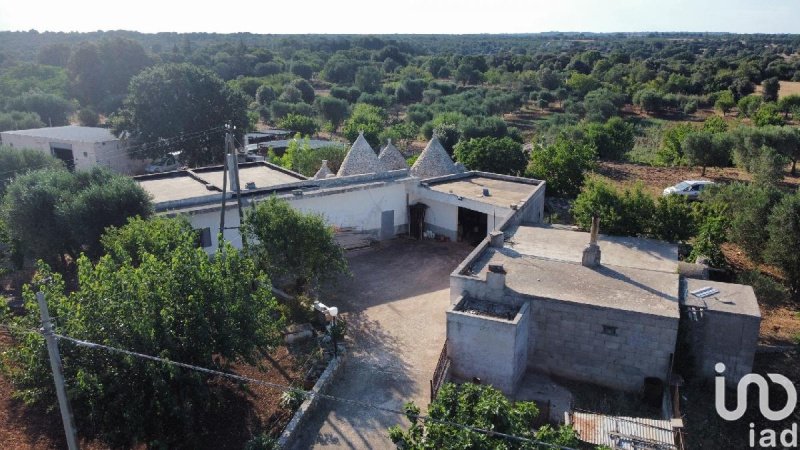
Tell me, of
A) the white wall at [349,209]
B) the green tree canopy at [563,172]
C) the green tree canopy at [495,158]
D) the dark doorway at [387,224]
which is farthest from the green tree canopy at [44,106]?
the green tree canopy at [563,172]

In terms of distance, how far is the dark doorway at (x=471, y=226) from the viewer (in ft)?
85.6

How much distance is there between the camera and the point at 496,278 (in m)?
15.9

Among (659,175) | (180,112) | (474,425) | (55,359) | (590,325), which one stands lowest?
(659,175)

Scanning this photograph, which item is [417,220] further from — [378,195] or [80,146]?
[80,146]

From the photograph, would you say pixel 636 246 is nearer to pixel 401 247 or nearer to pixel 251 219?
pixel 401 247

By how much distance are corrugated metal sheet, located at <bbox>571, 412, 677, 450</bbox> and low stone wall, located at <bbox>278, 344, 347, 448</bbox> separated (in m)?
5.74

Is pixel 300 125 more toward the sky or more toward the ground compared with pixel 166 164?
more toward the sky

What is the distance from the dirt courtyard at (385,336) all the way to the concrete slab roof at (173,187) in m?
7.07

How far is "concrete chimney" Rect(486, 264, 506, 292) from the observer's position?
625 inches

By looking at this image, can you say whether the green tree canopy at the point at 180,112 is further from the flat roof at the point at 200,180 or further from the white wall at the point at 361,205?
the white wall at the point at 361,205

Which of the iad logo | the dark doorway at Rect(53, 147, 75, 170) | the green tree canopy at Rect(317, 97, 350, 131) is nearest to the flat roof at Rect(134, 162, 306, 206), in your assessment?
the dark doorway at Rect(53, 147, 75, 170)

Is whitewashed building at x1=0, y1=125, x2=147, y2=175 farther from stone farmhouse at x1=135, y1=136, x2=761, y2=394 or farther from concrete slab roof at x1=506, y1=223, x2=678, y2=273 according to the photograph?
concrete slab roof at x1=506, y1=223, x2=678, y2=273

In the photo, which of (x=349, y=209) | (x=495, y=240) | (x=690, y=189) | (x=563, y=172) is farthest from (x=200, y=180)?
(x=690, y=189)

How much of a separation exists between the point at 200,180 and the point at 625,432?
2086 cm
